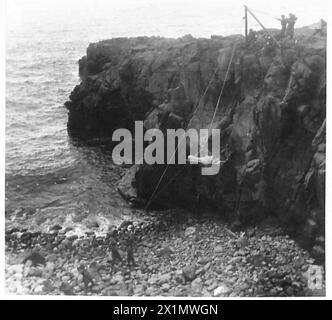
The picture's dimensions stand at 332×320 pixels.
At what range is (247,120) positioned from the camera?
27328 mm

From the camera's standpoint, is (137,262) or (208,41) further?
(208,41)

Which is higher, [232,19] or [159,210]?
[232,19]

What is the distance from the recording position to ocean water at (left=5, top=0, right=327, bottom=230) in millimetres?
26500

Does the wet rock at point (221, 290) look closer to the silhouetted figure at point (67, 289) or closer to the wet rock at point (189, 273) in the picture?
the wet rock at point (189, 273)

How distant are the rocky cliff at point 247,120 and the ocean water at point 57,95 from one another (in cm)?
174

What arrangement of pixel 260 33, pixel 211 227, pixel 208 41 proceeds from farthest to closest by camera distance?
pixel 208 41 < pixel 260 33 < pixel 211 227

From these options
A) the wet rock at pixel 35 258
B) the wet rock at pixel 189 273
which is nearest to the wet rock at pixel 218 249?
the wet rock at pixel 189 273

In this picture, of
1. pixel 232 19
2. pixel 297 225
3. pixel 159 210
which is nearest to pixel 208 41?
pixel 232 19

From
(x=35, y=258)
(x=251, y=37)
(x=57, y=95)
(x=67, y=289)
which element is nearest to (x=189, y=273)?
(x=67, y=289)

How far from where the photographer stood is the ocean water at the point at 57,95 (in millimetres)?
26500

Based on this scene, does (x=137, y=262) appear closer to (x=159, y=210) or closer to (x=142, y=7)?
(x=159, y=210)

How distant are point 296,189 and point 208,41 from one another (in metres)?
12.5

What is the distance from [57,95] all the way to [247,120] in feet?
69.0

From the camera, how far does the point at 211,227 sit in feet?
87.9
